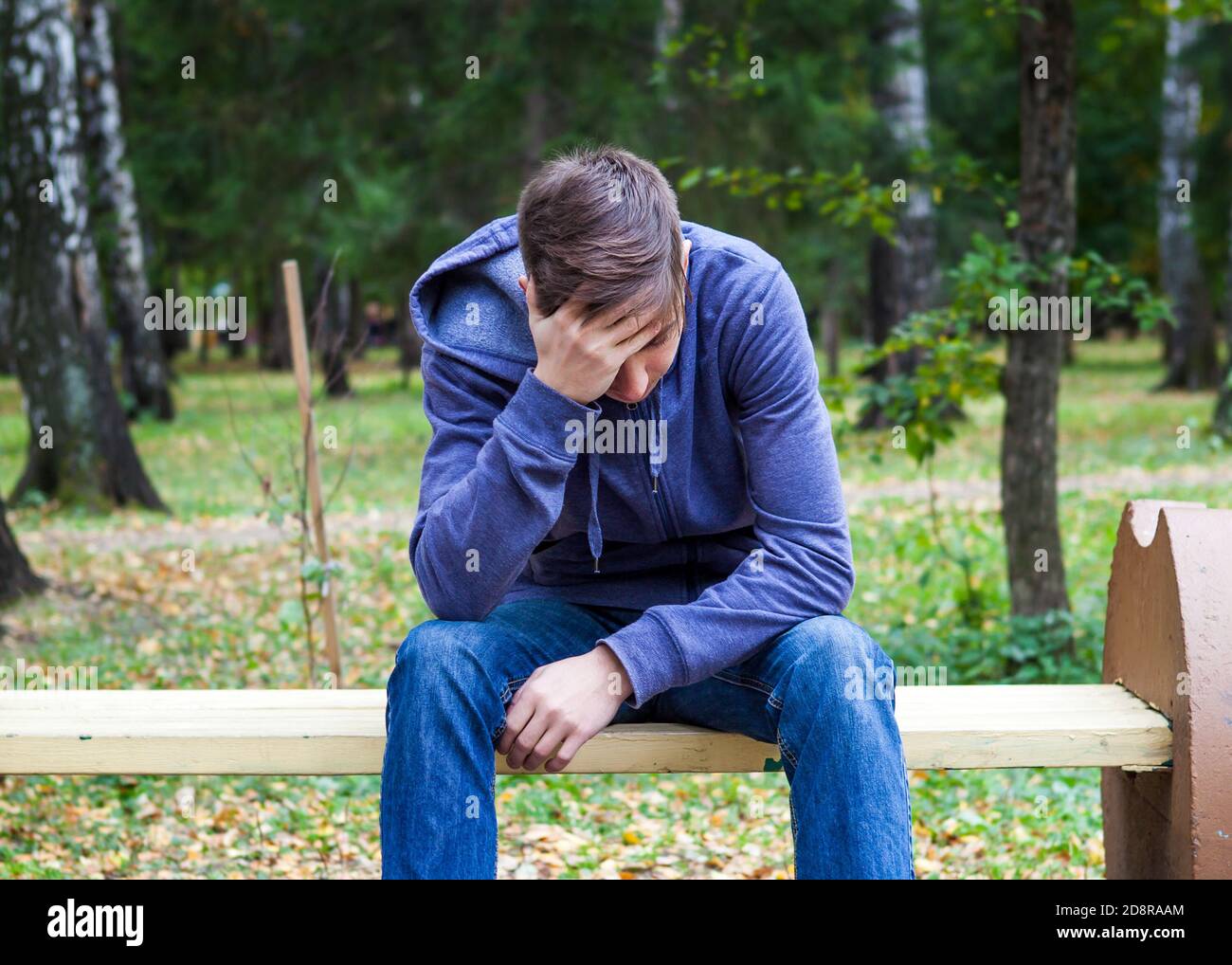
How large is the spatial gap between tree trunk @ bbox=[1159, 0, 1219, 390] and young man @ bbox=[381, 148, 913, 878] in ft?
60.3

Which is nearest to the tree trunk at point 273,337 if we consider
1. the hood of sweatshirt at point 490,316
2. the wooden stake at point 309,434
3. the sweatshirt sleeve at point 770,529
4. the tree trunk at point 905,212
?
the tree trunk at point 905,212

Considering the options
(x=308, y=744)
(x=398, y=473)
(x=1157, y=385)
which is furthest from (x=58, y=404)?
(x=1157, y=385)

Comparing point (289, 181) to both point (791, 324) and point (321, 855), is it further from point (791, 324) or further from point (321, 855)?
point (791, 324)

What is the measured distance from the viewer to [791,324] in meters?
2.40

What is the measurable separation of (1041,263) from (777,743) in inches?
122

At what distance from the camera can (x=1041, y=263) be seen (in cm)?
485

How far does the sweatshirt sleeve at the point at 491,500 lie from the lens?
Answer: 2.18 m

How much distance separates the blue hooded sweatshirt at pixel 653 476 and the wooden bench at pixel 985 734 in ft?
0.83

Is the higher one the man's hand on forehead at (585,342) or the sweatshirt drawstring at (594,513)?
the man's hand on forehead at (585,342)

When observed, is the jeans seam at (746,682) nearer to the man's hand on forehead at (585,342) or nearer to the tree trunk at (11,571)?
the man's hand on forehead at (585,342)

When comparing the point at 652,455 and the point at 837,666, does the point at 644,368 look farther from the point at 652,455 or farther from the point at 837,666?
the point at 837,666

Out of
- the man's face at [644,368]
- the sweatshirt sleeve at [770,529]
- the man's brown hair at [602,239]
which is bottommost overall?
the sweatshirt sleeve at [770,529]

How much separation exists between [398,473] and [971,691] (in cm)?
996

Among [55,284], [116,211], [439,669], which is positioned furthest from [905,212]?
[439,669]
